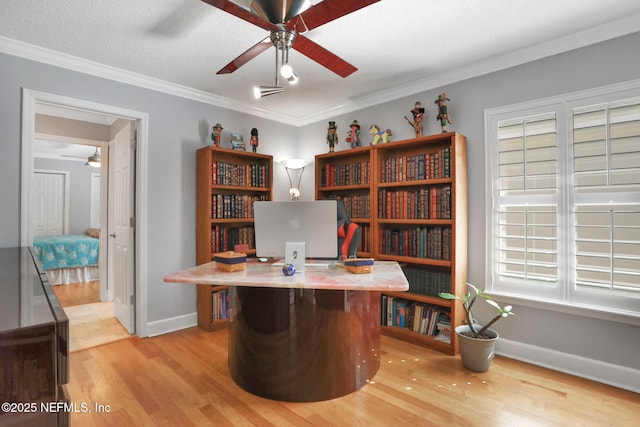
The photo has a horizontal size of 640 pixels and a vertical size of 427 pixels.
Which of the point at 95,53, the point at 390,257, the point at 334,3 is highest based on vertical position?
the point at 95,53

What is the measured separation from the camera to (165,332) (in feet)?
11.1

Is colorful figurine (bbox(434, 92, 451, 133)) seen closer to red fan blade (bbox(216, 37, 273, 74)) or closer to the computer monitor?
the computer monitor

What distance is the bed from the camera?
5332 mm

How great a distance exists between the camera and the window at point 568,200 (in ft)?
7.56

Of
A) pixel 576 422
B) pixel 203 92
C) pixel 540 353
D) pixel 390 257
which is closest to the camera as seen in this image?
pixel 576 422

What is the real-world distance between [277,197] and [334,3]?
311 centimetres

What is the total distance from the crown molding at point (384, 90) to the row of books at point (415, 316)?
2.21 m

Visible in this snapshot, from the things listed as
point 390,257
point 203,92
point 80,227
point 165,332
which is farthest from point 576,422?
point 80,227

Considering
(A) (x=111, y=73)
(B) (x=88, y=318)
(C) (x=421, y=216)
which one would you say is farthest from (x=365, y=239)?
(B) (x=88, y=318)

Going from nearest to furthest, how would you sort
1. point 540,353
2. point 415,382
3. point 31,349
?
point 31,349
point 415,382
point 540,353

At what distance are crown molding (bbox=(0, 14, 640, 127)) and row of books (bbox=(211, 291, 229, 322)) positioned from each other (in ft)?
7.24

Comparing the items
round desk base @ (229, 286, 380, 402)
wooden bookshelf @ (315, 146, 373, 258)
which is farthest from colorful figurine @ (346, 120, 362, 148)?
round desk base @ (229, 286, 380, 402)

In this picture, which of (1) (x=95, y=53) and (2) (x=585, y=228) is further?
(1) (x=95, y=53)

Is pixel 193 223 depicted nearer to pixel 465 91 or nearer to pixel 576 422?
pixel 465 91
